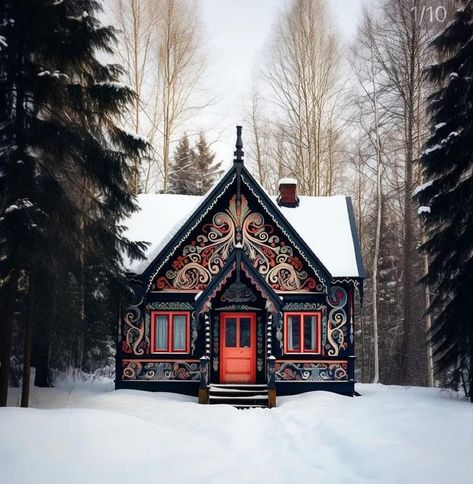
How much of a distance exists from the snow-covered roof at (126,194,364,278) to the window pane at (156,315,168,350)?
1780mm

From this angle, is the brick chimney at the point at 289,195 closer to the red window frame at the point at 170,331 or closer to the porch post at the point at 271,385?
the red window frame at the point at 170,331

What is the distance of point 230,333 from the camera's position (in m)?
16.2

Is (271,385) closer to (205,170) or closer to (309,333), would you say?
(309,333)

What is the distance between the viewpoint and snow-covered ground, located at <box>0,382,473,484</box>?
7852 millimetres

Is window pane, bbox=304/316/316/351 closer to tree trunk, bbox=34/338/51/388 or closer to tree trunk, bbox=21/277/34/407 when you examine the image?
tree trunk, bbox=34/338/51/388

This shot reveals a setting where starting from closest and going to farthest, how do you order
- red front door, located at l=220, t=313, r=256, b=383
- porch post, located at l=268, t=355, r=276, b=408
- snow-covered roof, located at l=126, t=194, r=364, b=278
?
porch post, located at l=268, t=355, r=276, b=408, red front door, located at l=220, t=313, r=256, b=383, snow-covered roof, located at l=126, t=194, r=364, b=278

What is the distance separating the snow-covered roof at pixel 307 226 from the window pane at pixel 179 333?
2058 millimetres

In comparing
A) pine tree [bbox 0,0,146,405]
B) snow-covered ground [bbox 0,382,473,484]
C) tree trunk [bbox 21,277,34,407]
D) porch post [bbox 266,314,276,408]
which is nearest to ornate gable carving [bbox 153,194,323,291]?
porch post [bbox 266,314,276,408]

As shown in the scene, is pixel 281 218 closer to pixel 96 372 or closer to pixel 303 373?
pixel 303 373

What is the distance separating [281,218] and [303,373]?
5097 mm

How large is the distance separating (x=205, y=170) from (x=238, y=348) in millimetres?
26937

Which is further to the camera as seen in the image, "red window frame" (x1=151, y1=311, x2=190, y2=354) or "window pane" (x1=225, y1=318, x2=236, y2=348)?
"window pane" (x1=225, y1=318, x2=236, y2=348)

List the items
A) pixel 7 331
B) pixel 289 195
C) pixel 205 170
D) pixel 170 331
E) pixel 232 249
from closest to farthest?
1. pixel 7 331
2. pixel 170 331
3. pixel 232 249
4. pixel 289 195
5. pixel 205 170

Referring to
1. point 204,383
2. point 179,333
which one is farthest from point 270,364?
point 179,333
